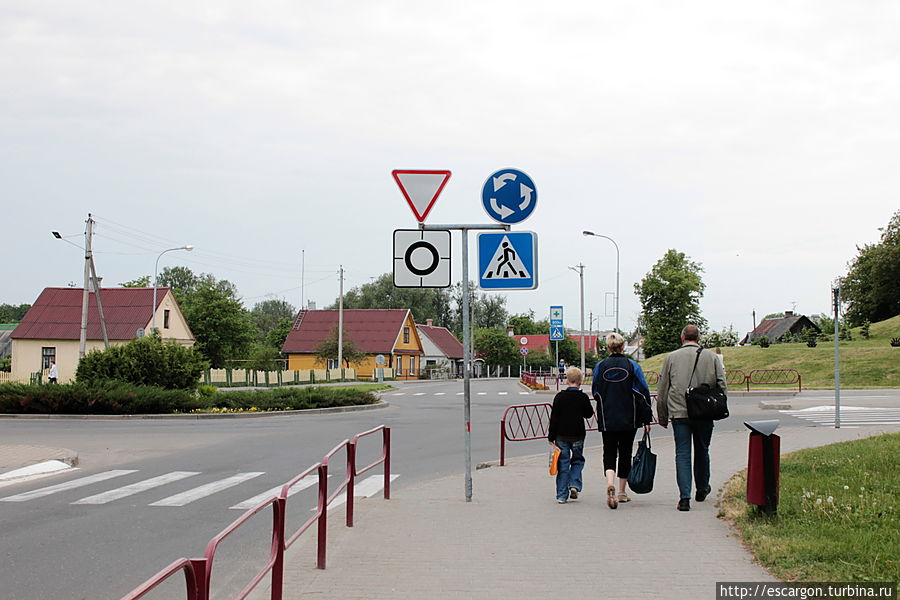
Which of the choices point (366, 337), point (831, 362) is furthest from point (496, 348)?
point (831, 362)

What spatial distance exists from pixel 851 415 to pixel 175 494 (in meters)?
18.8

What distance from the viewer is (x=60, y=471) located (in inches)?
538

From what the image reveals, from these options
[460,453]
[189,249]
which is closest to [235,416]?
[460,453]

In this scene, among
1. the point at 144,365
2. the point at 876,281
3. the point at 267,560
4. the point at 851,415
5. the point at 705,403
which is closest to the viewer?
the point at 267,560

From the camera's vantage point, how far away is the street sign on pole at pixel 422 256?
9.49 meters

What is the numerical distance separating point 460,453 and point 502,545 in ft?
28.4

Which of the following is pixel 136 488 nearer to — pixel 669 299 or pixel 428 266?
pixel 428 266

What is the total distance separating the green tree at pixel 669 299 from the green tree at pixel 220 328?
3970cm

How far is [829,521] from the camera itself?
7262 millimetres

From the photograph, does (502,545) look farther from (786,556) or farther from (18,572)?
(18,572)

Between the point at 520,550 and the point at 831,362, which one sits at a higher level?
the point at 831,362

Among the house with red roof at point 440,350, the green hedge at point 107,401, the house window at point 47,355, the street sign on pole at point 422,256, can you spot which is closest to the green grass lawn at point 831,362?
the green hedge at point 107,401

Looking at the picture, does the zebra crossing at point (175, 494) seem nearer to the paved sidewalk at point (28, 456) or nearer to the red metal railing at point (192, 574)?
the paved sidewalk at point (28, 456)

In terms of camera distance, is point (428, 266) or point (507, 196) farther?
point (507, 196)
